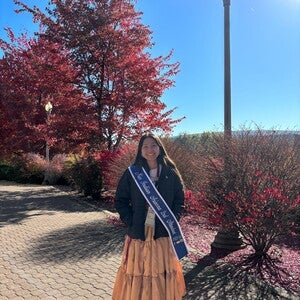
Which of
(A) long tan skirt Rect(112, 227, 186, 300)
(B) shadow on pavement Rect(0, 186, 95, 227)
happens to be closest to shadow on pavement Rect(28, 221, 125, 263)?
(B) shadow on pavement Rect(0, 186, 95, 227)

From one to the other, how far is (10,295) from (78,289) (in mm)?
764

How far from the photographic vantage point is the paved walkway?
15.2 feet

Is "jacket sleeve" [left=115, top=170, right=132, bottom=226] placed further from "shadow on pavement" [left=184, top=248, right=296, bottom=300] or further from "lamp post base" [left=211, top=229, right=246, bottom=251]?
"lamp post base" [left=211, top=229, right=246, bottom=251]

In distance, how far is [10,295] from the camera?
4.58 m

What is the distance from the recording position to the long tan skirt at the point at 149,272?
3387mm

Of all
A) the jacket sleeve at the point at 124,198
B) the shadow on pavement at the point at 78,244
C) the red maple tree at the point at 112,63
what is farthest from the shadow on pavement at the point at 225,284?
the red maple tree at the point at 112,63

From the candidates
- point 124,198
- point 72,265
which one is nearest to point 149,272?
point 124,198

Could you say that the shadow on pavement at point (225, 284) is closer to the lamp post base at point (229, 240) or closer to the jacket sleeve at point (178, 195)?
the lamp post base at point (229, 240)

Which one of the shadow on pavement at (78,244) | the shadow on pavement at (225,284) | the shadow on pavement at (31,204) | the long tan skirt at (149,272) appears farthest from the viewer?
the shadow on pavement at (31,204)

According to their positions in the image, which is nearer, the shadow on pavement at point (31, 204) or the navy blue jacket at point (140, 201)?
the navy blue jacket at point (140, 201)

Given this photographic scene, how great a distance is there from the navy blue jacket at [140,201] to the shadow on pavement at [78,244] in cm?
283

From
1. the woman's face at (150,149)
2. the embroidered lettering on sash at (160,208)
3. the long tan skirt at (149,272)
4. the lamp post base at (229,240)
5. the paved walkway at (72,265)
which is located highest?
the woman's face at (150,149)

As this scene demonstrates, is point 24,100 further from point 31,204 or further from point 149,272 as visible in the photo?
point 149,272

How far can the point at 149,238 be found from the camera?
348cm
